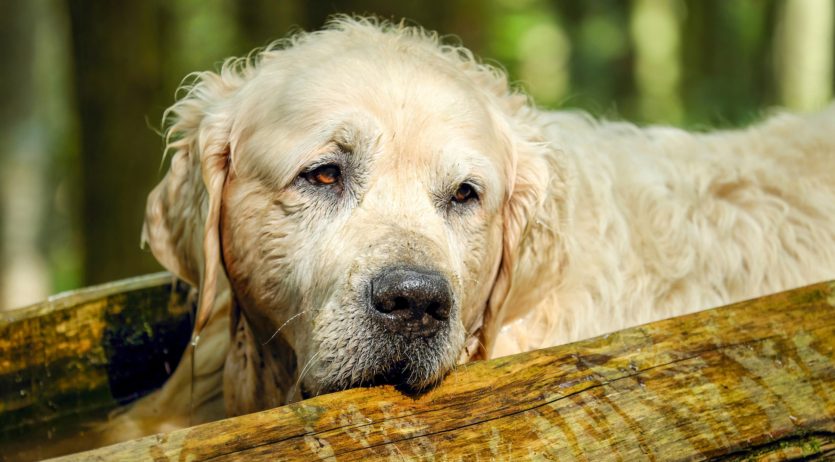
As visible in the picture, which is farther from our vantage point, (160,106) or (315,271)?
(160,106)

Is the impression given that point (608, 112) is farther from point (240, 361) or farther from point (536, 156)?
point (240, 361)

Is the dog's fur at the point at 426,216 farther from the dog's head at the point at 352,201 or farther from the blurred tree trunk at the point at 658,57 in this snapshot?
the blurred tree trunk at the point at 658,57

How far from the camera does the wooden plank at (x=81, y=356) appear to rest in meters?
3.86

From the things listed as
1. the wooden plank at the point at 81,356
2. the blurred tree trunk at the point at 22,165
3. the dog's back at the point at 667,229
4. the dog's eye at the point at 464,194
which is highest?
the dog's eye at the point at 464,194

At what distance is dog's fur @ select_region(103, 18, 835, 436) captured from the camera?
3350 millimetres

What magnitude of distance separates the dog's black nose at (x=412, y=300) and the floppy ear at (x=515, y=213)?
2.80ft

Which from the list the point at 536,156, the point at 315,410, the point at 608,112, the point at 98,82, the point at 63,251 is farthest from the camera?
the point at 63,251

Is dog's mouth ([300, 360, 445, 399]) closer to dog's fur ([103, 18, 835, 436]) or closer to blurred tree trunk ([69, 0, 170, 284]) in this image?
dog's fur ([103, 18, 835, 436])

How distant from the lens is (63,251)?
23.2m

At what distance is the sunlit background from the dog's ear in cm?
148

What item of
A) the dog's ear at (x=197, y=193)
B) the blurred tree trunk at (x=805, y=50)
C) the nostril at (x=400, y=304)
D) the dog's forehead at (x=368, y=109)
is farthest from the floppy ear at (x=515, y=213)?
the blurred tree trunk at (x=805, y=50)

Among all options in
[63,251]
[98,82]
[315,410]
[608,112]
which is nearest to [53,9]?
[98,82]

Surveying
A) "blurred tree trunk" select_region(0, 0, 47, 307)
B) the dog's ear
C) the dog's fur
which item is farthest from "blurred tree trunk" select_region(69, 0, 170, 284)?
the dog's ear

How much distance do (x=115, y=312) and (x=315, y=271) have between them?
1.36 m
